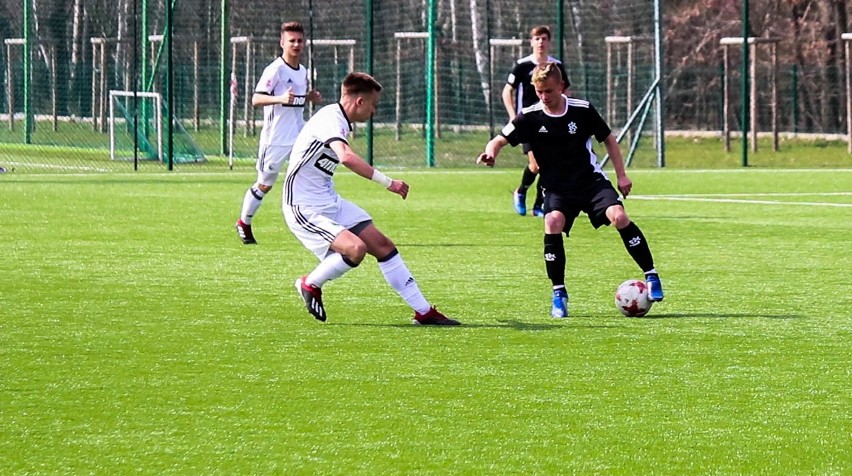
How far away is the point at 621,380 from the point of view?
6496 mm

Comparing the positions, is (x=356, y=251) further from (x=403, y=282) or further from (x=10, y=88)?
(x=10, y=88)

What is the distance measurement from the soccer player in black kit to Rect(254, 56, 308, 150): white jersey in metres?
4.73

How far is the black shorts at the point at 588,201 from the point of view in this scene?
885 cm

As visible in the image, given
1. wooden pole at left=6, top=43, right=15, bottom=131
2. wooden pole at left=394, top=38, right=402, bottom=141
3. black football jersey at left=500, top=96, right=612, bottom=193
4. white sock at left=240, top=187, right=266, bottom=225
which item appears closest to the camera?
black football jersey at left=500, top=96, right=612, bottom=193

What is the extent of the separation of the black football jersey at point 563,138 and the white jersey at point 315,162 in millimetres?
1142

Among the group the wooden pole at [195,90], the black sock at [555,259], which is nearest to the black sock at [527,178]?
the black sock at [555,259]

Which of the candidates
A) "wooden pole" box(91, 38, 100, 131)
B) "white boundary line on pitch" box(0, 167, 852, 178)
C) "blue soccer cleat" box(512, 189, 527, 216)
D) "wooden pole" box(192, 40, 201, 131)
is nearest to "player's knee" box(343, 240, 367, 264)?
"blue soccer cleat" box(512, 189, 527, 216)

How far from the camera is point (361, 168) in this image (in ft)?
26.3

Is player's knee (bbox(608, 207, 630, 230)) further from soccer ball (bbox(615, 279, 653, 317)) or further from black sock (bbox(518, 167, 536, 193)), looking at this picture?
black sock (bbox(518, 167, 536, 193))

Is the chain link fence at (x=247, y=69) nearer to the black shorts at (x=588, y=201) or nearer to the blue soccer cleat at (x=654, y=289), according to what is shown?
the black shorts at (x=588, y=201)

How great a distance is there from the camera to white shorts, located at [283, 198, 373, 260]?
8.39 meters

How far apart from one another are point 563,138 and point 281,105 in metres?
4.96

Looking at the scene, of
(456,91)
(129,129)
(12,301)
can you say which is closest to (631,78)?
(456,91)

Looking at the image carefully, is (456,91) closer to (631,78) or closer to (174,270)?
(631,78)
